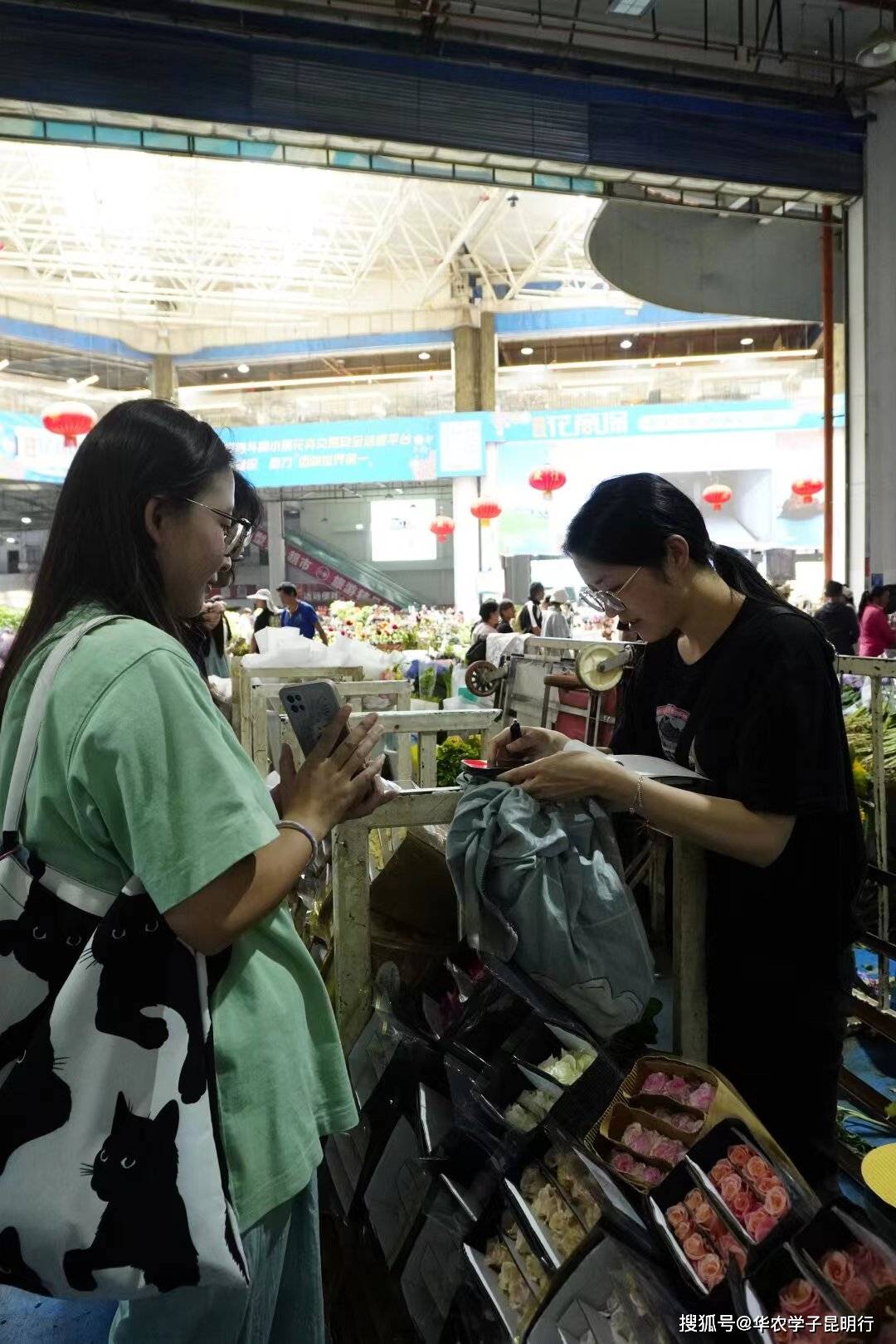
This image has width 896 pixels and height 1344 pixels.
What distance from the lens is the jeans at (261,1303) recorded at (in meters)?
0.93

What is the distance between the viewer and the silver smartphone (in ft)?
3.70

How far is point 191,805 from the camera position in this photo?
857 mm

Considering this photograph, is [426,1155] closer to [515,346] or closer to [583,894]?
[583,894]

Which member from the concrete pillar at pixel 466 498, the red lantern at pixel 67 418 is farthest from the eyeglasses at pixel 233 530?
the concrete pillar at pixel 466 498

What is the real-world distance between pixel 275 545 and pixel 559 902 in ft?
67.5

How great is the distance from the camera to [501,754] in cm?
147

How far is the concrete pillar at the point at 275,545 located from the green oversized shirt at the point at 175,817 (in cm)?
2039

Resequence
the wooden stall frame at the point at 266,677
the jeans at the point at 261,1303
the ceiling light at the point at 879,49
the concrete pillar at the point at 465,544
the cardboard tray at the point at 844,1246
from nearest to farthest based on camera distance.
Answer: the cardboard tray at the point at 844,1246
the jeans at the point at 261,1303
the wooden stall frame at the point at 266,677
the ceiling light at the point at 879,49
the concrete pillar at the point at 465,544

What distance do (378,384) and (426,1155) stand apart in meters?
19.8

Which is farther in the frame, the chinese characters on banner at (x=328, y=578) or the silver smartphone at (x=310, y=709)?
the chinese characters on banner at (x=328, y=578)

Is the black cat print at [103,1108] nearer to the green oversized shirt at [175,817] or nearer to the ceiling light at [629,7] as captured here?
the green oversized shirt at [175,817]

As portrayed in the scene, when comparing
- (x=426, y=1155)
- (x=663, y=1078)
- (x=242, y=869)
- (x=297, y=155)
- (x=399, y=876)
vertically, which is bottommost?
(x=426, y=1155)

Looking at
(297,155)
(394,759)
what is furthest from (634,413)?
(394,759)

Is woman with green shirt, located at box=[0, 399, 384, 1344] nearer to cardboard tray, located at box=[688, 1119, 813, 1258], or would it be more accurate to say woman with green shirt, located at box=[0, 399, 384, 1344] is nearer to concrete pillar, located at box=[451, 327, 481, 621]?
cardboard tray, located at box=[688, 1119, 813, 1258]
